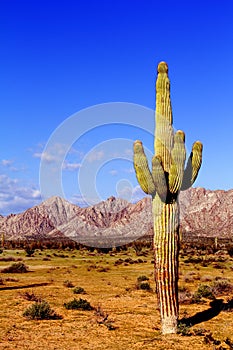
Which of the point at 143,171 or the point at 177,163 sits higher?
the point at 177,163

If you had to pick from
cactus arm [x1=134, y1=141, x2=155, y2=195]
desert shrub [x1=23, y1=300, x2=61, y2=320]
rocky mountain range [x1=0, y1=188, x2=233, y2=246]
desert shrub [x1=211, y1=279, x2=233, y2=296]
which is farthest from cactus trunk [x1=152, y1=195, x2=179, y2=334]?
rocky mountain range [x1=0, y1=188, x2=233, y2=246]

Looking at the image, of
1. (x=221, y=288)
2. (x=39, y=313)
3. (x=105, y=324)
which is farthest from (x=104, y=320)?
(x=221, y=288)

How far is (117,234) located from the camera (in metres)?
121

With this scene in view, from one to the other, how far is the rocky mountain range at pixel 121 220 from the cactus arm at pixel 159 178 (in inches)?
3612

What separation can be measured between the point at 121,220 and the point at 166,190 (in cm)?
11947

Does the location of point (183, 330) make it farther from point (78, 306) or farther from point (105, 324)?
point (78, 306)

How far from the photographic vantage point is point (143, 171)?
11773 millimetres

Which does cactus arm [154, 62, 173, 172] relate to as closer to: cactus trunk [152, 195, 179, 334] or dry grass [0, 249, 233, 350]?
cactus trunk [152, 195, 179, 334]

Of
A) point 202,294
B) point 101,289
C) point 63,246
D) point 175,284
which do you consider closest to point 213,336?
point 175,284

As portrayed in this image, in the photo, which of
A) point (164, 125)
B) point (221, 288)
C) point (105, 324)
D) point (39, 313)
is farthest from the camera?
point (221, 288)

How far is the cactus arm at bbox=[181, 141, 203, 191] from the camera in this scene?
1192cm

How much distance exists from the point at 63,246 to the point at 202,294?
50690 millimetres

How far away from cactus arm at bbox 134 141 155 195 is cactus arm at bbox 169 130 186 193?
61 centimetres

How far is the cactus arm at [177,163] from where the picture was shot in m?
11.3
